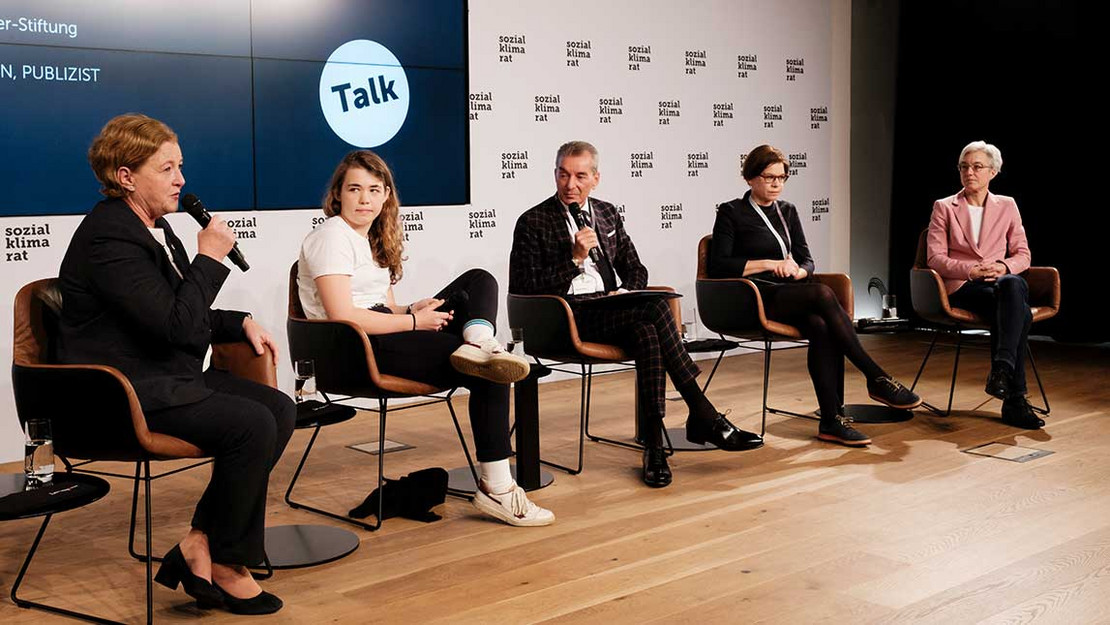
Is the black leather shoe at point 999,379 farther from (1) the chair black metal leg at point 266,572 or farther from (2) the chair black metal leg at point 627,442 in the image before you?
(1) the chair black metal leg at point 266,572

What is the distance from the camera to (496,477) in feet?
12.2

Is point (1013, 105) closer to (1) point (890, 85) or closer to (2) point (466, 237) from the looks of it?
(1) point (890, 85)

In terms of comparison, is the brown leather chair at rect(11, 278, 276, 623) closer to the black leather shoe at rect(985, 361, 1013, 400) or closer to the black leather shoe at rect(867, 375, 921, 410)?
the black leather shoe at rect(867, 375, 921, 410)

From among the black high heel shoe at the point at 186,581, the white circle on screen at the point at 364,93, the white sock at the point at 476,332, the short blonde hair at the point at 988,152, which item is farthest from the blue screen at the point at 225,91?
the short blonde hair at the point at 988,152

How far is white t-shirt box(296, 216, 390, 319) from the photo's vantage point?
3.69 m

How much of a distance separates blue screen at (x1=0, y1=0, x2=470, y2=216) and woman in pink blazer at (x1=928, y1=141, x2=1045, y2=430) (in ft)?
8.09

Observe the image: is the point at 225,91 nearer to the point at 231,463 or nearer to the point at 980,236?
the point at 231,463

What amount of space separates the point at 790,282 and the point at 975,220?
3.67ft

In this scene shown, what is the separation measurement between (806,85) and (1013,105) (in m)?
1.39

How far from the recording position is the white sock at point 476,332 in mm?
3748

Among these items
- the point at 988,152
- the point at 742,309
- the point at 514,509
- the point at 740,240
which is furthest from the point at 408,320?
the point at 988,152

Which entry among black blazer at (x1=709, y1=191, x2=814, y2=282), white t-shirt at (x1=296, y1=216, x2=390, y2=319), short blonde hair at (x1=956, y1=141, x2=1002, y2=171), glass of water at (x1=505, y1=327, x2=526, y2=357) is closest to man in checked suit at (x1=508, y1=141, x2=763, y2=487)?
glass of water at (x1=505, y1=327, x2=526, y2=357)

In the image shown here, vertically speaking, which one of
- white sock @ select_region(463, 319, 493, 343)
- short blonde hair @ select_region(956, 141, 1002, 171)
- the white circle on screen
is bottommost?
white sock @ select_region(463, 319, 493, 343)

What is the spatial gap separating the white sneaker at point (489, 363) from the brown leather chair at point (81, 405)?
96cm
